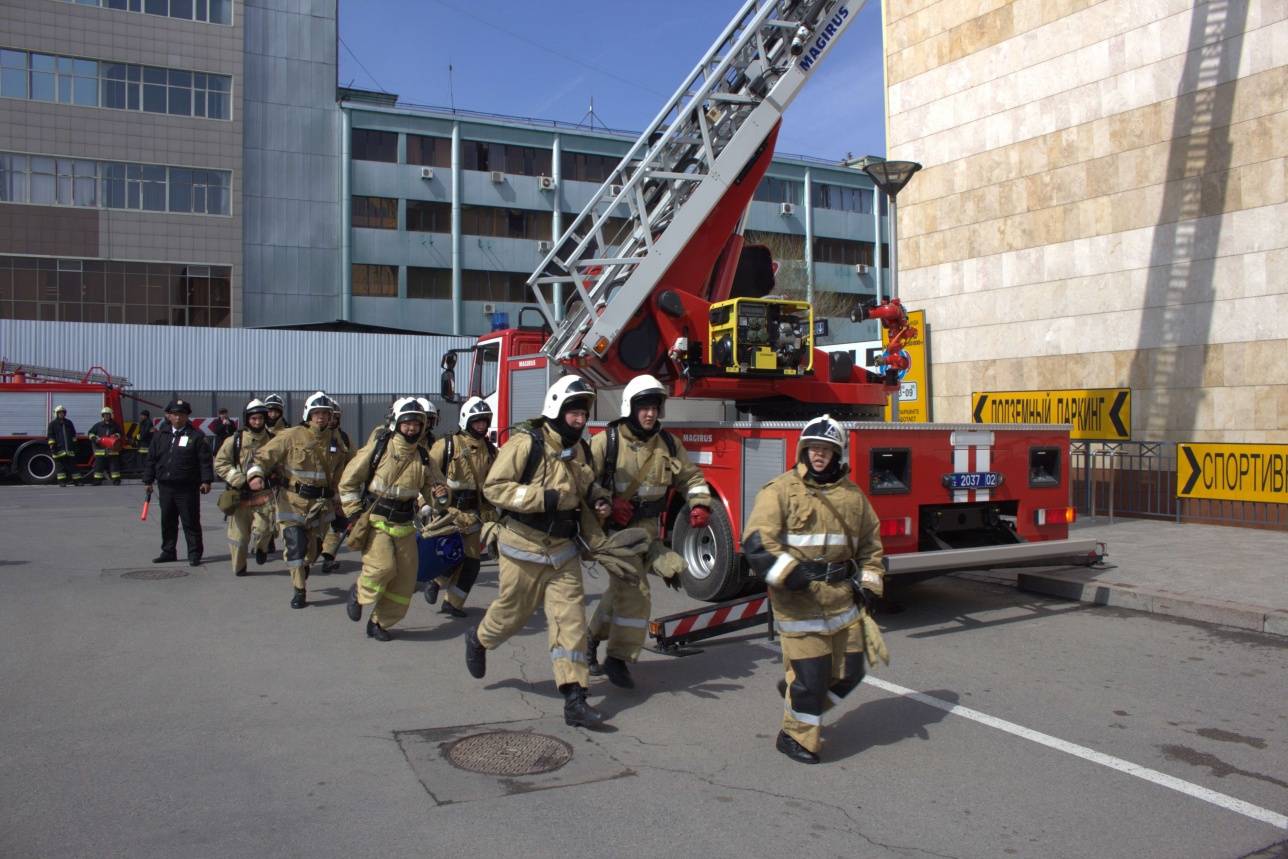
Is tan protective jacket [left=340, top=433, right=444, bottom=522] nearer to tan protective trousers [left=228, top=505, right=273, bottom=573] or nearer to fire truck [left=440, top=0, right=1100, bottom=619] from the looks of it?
→ fire truck [left=440, top=0, right=1100, bottom=619]

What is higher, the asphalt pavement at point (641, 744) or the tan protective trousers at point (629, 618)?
the tan protective trousers at point (629, 618)

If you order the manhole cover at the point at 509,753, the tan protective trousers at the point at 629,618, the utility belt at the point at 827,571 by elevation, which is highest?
the utility belt at the point at 827,571

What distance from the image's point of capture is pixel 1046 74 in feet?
49.2

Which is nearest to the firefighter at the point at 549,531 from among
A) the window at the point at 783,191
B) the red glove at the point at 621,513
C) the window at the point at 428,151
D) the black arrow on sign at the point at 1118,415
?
the red glove at the point at 621,513

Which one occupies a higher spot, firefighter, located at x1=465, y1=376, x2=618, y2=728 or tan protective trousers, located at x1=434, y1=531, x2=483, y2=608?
firefighter, located at x1=465, y1=376, x2=618, y2=728

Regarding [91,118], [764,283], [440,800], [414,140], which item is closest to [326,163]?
[414,140]

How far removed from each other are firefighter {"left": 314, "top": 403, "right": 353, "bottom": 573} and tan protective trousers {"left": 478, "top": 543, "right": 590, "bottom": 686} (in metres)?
4.52

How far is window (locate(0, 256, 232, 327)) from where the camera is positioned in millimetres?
36375

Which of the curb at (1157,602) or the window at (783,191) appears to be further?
the window at (783,191)

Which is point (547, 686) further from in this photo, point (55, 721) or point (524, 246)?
point (524, 246)

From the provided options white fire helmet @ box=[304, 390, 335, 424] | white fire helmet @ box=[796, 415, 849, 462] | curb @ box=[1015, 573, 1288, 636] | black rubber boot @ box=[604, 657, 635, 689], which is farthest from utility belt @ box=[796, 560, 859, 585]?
white fire helmet @ box=[304, 390, 335, 424]

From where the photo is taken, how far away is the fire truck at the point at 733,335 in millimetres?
8125

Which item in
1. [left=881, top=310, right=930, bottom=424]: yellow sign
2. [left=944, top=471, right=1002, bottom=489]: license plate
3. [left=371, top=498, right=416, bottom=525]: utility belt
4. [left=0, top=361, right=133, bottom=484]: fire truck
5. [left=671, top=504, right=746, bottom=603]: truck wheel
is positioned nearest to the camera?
[left=371, top=498, right=416, bottom=525]: utility belt

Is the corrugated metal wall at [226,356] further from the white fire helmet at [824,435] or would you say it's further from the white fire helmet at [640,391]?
the white fire helmet at [824,435]
